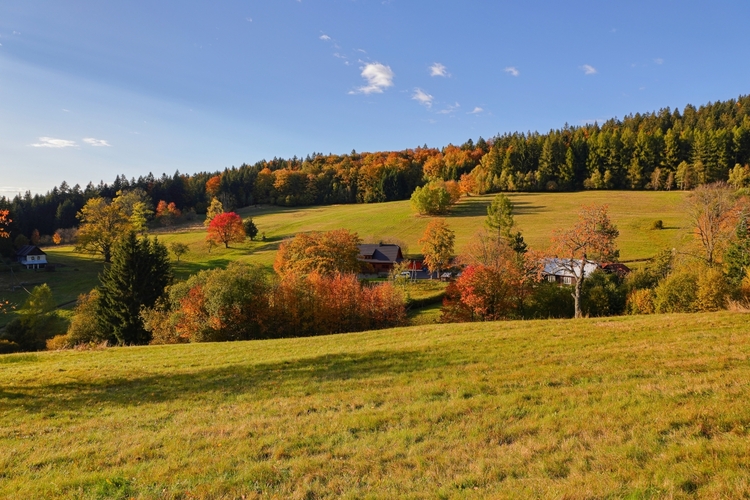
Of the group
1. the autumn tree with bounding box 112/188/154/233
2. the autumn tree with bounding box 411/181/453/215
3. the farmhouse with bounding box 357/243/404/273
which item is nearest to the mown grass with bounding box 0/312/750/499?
the farmhouse with bounding box 357/243/404/273

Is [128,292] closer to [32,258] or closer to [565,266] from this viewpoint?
[565,266]

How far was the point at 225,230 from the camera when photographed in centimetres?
8619

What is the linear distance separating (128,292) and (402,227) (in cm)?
6446

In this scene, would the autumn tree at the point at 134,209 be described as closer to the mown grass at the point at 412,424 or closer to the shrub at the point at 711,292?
the mown grass at the point at 412,424

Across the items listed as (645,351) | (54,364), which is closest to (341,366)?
(645,351)

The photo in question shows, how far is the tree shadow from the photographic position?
42.5ft

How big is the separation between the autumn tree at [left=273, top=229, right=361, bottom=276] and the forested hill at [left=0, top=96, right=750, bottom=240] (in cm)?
7085

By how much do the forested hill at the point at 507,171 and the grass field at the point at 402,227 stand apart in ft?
34.9

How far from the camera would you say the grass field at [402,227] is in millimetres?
64188

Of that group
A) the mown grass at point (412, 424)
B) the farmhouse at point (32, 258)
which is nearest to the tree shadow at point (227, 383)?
the mown grass at point (412, 424)

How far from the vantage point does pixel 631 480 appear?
5648mm


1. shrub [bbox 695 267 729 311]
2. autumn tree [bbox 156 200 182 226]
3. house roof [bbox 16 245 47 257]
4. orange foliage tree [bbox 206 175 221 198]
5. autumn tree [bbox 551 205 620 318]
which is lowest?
shrub [bbox 695 267 729 311]

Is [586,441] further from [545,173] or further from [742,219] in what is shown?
[545,173]

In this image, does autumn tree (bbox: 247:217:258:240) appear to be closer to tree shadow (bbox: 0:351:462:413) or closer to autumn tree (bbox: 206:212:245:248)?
autumn tree (bbox: 206:212:245:248)
